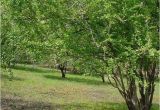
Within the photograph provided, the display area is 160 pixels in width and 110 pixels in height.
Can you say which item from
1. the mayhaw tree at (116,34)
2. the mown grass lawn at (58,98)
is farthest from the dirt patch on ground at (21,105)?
the mayhaw tree at (116,34)

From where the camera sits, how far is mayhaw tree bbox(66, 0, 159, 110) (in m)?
18.1

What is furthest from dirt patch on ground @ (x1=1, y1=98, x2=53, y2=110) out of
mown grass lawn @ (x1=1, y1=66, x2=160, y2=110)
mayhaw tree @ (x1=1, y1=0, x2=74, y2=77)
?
mayhaw tree @ (x1=1, y1=0, x2=74, y2=77)

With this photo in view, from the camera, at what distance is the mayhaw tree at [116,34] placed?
712 inches

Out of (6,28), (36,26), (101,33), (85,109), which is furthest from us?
(85,109)

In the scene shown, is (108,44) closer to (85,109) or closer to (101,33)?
(101,33)

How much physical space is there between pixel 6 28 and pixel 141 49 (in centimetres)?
839

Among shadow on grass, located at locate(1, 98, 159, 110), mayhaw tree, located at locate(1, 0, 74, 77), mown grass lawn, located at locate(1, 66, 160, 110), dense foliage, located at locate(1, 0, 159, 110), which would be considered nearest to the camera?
dense foliage, located at locate(1, 0, 159, 110)

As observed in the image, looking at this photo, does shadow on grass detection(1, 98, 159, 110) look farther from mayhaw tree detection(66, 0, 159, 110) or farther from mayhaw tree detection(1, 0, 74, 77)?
mayhaw tree detection(66, 0, 159, 110)

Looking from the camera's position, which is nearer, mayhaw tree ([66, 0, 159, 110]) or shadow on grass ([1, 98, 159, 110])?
mayhaw tree ([66, 0, 159, 110])

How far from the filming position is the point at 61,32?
1991 cm

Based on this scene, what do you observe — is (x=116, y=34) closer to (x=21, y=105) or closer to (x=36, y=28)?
(x=36, y=28)

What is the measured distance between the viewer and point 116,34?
19141 millimetres

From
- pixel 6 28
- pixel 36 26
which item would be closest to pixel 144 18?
pixel 36 26

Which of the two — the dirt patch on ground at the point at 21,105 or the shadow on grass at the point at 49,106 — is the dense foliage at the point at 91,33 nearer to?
the dirt patch on ground at the point at 21,105
